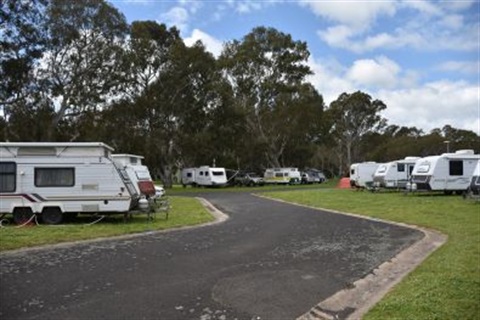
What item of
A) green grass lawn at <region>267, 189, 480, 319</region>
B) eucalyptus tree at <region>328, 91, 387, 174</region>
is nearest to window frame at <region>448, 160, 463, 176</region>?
green grass lawn at <region>267, 189, 480, 319</region>

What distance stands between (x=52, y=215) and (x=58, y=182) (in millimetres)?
1115

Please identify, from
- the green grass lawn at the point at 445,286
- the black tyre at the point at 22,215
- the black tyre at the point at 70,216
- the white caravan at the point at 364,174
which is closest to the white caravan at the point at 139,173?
the black tyre at the point at 70,216

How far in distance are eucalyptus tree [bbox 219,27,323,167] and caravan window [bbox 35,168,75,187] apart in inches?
1777

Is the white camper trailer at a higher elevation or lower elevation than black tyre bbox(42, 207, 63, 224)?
higher

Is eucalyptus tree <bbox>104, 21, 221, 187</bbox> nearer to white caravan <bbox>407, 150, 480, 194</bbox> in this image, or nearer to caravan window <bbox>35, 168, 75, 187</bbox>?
white caravan <bbox>407, 150, 480, 194</bbox>

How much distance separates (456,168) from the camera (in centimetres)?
3481

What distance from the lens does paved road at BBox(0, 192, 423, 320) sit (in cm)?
751

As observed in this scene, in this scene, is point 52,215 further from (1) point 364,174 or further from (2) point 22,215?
(1) point 364,174

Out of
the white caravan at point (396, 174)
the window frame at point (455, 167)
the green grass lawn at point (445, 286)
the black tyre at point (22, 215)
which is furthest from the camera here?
the white caravan at point (396, 174)

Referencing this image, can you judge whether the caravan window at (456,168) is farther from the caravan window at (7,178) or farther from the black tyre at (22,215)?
the caravan window at (7,178)

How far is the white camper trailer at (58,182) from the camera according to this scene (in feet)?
62.2

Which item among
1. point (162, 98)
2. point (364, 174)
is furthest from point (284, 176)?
point (364, 174)

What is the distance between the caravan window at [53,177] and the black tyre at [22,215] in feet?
3.02

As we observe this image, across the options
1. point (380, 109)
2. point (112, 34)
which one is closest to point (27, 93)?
point (112, 34)
